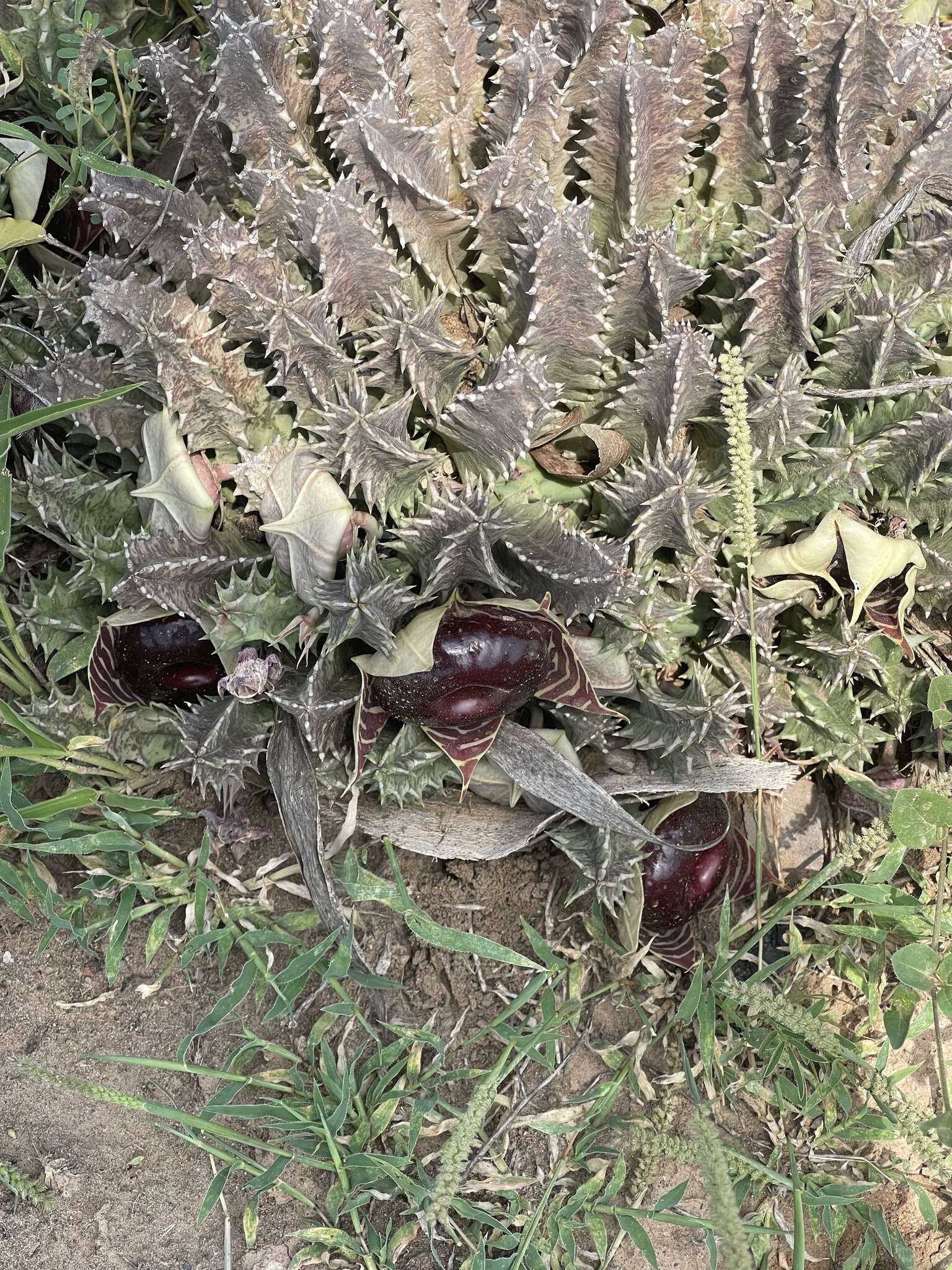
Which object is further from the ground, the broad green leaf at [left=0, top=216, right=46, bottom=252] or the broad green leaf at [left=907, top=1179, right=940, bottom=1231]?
the broad green leaf at [left=0, top=216, right=46, bottom=252]

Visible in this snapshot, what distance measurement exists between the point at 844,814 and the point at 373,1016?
1.09 meters

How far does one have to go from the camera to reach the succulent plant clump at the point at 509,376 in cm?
165

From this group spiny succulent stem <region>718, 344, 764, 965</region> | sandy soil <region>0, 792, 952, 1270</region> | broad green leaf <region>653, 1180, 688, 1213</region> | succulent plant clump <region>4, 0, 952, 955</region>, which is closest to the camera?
spiny succulent stem <region>718, 344, 764, 965</region>

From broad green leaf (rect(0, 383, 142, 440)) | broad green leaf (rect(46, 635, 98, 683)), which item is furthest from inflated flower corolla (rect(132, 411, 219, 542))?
broad green leaf (rect(46, 635, 98, 683))

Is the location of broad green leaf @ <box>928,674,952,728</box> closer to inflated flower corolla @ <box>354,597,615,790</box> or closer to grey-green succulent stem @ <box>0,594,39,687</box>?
inflated flower corolla @ <box>354,597,615,790</box>

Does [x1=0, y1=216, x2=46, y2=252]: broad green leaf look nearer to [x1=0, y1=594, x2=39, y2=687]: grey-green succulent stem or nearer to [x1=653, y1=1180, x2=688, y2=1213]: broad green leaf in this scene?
[x1=0, y1=594, x2=39, y2=687]: grey-green succulent stem

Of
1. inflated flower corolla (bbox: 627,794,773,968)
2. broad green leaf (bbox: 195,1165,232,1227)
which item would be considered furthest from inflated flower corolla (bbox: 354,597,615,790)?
broad green leaf (bbox: 195,1165,232,1227)

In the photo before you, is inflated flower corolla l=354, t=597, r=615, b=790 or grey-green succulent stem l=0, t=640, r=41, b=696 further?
grey-green succulent stem l=0, t=640, r=41, b=696

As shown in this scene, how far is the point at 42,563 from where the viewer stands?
2.17m

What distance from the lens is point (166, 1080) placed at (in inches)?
81.0

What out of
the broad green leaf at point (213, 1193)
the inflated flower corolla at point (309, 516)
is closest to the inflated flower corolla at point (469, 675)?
the inflated flower corolla at point (309, 516)

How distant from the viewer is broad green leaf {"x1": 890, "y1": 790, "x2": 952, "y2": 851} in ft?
5.93

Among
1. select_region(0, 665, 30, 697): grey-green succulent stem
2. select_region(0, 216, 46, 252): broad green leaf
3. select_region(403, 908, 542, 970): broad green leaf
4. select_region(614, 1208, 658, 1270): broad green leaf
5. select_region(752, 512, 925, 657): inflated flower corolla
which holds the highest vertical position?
select_region(0, 216, 46, 252): broad green leaf

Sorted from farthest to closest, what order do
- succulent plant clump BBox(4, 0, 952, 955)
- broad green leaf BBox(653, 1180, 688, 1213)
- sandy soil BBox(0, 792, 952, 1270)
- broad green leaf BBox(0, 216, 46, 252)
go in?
sandy soil BBox(0, 792, 952, 1270)
broad green leaf BBox(653, 1180, 688, 1213)
broad green leaf BBox(0, 216, 46, 252)
succulent plant clump BBox(4, 0, 952, 955)
